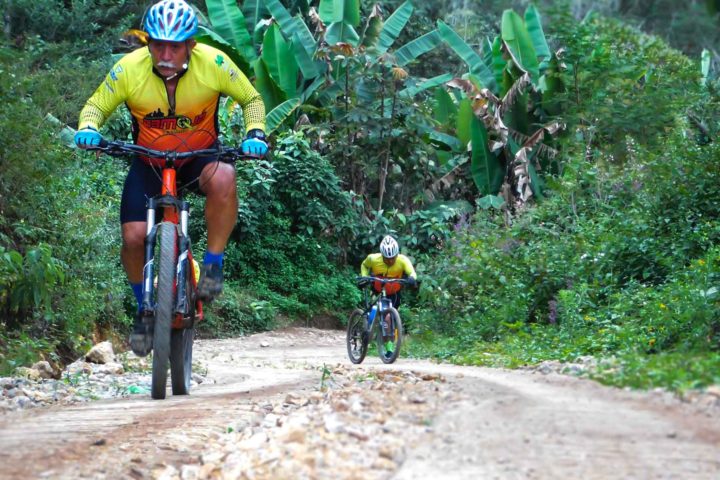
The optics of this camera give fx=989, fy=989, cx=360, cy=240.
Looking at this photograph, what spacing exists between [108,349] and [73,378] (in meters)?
2.07

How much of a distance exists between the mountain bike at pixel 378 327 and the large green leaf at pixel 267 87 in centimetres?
947

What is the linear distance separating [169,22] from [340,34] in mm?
17178

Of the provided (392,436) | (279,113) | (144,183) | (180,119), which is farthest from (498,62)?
(392,436)

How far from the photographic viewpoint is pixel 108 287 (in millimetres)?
13188

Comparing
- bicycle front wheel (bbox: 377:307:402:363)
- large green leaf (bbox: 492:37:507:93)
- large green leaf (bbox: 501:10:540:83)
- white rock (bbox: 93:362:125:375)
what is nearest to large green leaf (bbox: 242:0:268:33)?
large green leaf (bbox: 492:37:507:93)

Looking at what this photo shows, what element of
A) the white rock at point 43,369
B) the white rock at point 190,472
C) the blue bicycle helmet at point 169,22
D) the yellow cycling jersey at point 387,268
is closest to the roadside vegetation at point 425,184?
the white rock at point 43,369

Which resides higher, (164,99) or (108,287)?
(164,99)

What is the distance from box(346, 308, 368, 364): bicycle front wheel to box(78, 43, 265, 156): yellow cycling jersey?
280 inches

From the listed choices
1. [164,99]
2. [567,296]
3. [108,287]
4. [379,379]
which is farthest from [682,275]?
[108,287]

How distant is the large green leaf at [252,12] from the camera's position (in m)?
24.4

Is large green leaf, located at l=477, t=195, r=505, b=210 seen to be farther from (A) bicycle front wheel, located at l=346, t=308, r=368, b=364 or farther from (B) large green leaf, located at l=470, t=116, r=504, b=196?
(A) bicycle front wheel, located at l=346, t=308, r=368, b=364

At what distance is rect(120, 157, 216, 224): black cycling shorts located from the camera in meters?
6.89

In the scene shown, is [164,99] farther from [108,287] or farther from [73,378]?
[108,287]

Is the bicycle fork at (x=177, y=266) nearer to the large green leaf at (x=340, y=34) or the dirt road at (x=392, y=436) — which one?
the dirt road at (x=392, y=436)
